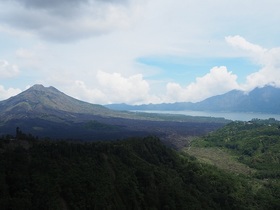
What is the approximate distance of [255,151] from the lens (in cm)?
13025

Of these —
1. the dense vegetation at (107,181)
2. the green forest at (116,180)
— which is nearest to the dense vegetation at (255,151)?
the green forest at (116,180)

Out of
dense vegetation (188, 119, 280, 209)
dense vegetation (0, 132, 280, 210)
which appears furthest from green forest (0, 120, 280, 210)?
dense vegetation (188, 119, 280, 209)

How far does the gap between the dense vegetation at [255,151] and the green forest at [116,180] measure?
46cm

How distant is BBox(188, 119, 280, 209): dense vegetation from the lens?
8950 centimetres

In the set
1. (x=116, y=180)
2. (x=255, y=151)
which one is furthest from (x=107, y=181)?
(x=255, y=151)

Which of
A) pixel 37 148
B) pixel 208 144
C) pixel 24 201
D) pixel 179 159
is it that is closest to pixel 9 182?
pixel 24 201

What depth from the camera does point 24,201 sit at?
161ft

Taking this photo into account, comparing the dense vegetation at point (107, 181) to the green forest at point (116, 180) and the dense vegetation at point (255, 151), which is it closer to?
the green forest at point (116, 180)

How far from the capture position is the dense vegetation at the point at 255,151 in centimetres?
8950

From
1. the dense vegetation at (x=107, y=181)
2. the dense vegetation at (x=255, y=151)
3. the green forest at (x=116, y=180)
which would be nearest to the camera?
the dense vegetation at (x=107, y=181)

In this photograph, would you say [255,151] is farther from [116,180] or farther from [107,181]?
[107,181]

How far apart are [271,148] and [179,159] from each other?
147ft

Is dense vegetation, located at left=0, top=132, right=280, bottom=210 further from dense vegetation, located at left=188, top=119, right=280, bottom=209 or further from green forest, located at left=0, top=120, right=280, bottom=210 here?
dense vegetation, located at left=188, top=119, right=280, bottom=209

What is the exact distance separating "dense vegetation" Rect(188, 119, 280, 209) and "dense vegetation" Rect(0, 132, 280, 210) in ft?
14.8
